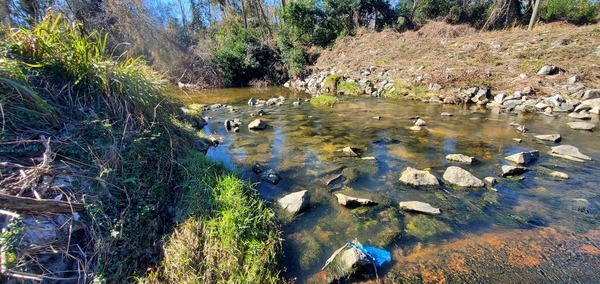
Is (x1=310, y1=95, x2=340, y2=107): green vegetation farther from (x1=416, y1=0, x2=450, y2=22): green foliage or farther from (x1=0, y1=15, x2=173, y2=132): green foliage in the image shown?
(x1=416, y1=0, x2=450, y2=22): green foliage

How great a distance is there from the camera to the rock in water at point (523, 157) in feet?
13.5

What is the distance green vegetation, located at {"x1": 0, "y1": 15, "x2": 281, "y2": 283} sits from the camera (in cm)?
212

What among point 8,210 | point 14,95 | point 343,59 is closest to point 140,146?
point 14,95

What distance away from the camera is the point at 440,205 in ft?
10.2

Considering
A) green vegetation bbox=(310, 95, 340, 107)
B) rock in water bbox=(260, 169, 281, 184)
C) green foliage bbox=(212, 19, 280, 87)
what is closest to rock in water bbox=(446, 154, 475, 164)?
rock in water bbox=(260, 169, 281, 184)

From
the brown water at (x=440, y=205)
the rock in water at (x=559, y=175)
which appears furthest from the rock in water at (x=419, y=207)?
the rock in water at (x=559, y=175)

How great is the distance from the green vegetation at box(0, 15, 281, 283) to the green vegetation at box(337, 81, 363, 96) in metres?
9.75

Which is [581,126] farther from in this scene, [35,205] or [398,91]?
[35,205]

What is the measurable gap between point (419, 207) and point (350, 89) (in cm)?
992

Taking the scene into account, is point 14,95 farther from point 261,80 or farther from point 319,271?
point 261,80

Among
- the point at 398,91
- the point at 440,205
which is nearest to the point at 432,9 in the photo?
the point at 398,91

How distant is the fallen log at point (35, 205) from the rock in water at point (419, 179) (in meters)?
3.63

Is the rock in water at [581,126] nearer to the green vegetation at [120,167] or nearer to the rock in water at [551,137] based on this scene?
the rock in water at [551,137]

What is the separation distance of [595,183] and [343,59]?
14528 millimetres
